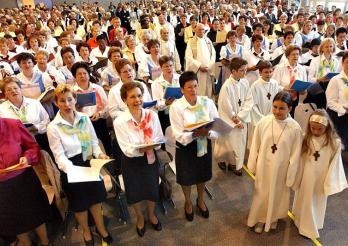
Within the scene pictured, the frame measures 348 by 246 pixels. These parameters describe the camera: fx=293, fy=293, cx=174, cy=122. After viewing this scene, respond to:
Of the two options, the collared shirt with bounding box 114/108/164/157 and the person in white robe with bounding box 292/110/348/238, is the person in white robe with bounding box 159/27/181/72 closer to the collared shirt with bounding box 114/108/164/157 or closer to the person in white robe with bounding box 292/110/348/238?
the collared shirt with bounding box 114/108/164/157

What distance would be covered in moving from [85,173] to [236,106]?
7.27 feet

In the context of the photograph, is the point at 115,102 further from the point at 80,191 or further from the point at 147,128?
the point at 80,191

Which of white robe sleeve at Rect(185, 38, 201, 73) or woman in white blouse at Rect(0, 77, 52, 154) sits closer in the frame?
woman in white blouse at Rect(0, 77, 52, 154)

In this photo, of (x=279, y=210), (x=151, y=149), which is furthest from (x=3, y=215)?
(x=279, y=210)

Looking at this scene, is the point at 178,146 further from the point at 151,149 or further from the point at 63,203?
the point at 63,203

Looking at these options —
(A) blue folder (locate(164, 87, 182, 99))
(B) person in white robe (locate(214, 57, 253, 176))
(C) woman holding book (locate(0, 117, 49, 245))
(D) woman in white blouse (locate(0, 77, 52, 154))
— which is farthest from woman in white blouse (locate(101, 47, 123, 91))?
(C) woman holding book (locate(0, 117, 49, 245))

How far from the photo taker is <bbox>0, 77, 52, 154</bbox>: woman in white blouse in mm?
3189

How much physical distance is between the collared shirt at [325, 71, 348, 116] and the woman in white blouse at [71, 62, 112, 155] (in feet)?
10.4

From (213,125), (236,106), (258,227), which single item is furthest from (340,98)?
(213,125)

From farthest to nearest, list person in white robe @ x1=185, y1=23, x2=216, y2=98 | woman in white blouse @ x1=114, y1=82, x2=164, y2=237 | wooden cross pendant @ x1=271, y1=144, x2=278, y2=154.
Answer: person in white robe @ x1=185, y1=23, x2=216, y2=98 < wooden cross pendant @ x1=271, y1=144, x2=278, y2=154 < woman in white blouse @ x1=114, y1=82, x2=164, y2=237

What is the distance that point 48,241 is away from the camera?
325cm

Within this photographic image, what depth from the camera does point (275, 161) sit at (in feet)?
9.67

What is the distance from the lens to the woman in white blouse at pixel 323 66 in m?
4.79

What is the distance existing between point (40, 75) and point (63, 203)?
6.85 ft
